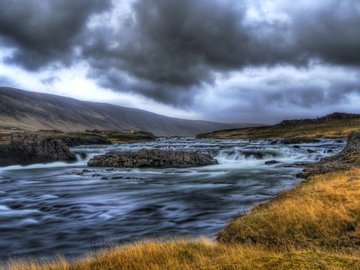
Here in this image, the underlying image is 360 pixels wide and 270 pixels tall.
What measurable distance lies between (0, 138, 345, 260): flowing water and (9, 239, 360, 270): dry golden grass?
4.31 m

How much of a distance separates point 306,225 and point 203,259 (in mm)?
5181

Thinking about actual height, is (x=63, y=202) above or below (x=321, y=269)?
below

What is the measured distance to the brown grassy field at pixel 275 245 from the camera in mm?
7770

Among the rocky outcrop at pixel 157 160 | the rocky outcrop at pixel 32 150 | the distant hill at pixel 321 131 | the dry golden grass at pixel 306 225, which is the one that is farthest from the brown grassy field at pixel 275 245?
the distant hill at pixel 321 131

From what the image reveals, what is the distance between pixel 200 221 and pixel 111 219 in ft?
15.4

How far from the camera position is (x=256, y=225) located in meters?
13.0

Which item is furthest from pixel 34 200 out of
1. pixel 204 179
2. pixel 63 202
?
pixel 204 179

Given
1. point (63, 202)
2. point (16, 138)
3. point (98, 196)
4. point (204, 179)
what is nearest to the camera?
point (63, 202)

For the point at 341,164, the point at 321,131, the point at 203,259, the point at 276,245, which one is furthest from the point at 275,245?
the point at 321,131

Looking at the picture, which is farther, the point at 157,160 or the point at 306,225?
the point at 157,160

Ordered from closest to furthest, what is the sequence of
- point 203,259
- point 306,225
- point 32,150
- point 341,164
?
point 203,259 → point 306,225 → point 341,164 → point 32,150

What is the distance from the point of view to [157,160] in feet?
158

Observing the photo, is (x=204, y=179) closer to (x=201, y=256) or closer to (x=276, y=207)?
(x=276, y=207)

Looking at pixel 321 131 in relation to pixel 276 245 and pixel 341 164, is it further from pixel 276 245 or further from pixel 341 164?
pixel 276 245
